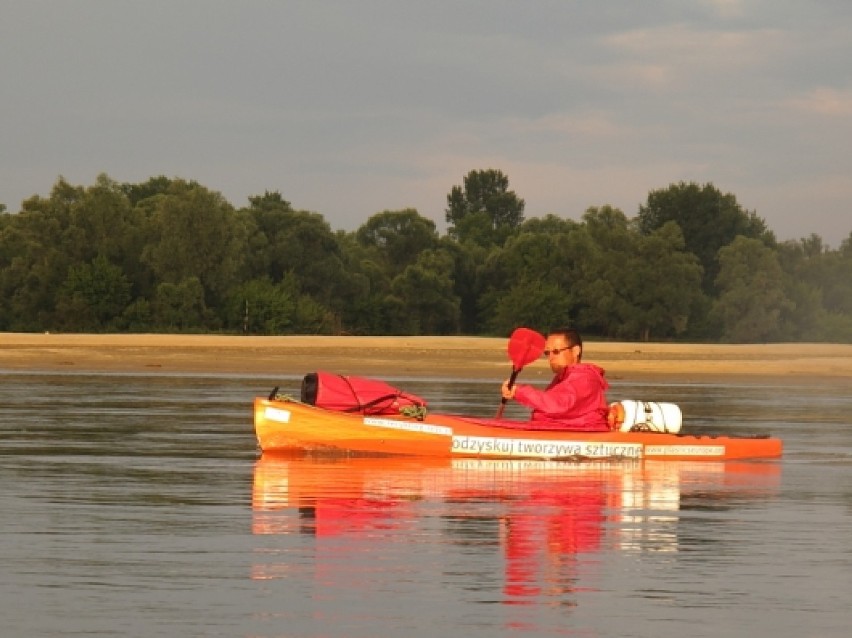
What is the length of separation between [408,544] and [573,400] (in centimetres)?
650

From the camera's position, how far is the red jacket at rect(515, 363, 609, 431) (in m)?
16.8

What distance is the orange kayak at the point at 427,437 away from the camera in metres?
16.7

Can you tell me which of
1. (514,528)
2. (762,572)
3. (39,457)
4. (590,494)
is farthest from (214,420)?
(762,572)

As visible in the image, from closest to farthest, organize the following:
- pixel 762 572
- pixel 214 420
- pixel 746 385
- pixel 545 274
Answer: pixel 762 572 < pixel 214 420 < pixel 746 385 < pixel 545 274

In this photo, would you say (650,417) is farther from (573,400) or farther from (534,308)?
(534,308)

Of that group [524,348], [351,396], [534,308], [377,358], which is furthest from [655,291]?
[351,396]

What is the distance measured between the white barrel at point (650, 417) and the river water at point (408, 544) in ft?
1.88

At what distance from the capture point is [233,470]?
15820mm

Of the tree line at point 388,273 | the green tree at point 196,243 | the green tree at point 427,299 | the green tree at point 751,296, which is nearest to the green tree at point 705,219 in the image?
the tree line at point 388,273

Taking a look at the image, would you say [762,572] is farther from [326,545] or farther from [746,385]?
[746,385]

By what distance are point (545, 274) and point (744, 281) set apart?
12.2 m

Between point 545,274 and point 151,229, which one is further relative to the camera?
point 545,274

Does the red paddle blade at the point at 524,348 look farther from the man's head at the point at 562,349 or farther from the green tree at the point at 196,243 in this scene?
the green tree at the point at 196,243

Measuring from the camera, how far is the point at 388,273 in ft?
341
